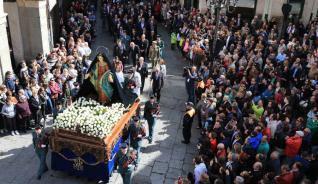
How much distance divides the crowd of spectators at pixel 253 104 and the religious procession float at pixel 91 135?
2193mm

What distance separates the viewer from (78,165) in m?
10.3

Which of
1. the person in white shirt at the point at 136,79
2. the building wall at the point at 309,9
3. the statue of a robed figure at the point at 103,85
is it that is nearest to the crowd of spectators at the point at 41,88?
the statue of a robed figure at the point at 103,85

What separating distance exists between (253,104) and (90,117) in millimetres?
4613

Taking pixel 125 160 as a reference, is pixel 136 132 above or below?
above

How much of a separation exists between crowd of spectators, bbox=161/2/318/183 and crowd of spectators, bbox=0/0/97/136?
13.3 ft

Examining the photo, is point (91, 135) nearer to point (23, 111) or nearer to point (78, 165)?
point (78, 165)

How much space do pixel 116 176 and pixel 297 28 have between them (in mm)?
12624

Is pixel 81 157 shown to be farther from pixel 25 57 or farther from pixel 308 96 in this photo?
pixel 25 57

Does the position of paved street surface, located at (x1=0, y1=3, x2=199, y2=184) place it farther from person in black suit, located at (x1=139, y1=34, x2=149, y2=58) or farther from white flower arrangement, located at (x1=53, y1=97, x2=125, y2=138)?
person in black suit, located at (x1=139, y1=34, x2=149, y2=58)

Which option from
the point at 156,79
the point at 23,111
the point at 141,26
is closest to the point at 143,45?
the point at 141,26

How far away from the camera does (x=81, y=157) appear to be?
1018 cm

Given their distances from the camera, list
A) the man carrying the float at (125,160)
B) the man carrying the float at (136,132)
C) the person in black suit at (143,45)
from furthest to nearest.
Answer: the person in black suit at (143,45), the man carrying the float at (136,132), the man carrying the float at (125,160)

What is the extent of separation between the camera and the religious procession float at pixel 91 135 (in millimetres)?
9914

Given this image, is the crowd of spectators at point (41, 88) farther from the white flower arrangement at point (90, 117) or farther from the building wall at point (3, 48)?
the white flower arrangement at point (90, 117)
